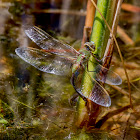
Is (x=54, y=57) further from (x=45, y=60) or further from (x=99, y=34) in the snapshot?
(x=99, y=34)

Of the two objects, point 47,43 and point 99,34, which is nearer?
point 99,34

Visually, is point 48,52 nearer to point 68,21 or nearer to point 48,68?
point 48,68

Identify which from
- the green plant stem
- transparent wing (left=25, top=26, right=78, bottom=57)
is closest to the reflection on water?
the green plant stem

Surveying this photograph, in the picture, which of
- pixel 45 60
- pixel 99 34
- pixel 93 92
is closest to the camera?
pixel 99 34

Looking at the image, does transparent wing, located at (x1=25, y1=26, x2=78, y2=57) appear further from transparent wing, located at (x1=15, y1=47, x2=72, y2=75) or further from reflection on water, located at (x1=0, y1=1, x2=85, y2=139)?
reflection on water, located at (x1=0, y1=1, x2=85, y2=139)

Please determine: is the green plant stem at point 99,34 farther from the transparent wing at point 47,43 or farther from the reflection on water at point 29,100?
the transparent wing at point 47,43

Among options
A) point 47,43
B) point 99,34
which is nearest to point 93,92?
point 99,34

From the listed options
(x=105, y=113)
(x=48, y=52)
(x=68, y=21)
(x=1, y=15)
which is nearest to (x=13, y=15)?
(x=1, y=15)
